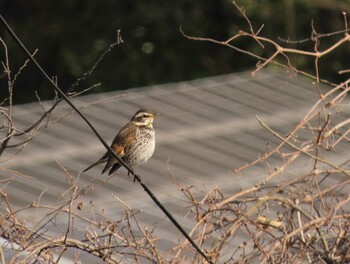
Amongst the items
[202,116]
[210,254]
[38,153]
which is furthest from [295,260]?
[202,116]

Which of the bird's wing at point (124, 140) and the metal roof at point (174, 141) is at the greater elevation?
the bird's wing at point (124, 140)

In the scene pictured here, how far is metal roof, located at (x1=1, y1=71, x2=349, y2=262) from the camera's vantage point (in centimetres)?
1068

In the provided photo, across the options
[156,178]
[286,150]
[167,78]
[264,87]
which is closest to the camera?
[156,178]

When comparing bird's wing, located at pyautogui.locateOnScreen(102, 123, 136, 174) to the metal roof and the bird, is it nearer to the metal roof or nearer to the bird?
the bird

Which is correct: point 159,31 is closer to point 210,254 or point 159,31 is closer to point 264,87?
point 264,87

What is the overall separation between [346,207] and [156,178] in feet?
6.68

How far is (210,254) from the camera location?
6.66m

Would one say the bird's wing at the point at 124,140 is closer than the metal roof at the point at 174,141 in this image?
Yes

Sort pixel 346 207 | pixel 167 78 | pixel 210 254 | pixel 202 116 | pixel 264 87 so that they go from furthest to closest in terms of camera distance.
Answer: pixel 167 78 → pixel 264 87 → pixel 202 116 → pixel 346 207 → pixel 210 254

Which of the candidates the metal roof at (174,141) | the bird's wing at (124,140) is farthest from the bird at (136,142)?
the metal roof at (174,141)

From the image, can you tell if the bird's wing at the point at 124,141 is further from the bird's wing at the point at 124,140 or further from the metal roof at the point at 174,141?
the metal roof at the point at 174,141

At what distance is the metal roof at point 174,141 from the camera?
420 inches

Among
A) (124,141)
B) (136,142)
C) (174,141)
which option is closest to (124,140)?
(124,141)

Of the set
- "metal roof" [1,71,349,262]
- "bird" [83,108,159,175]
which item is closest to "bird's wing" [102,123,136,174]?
"bird" [83,108,159,175]
